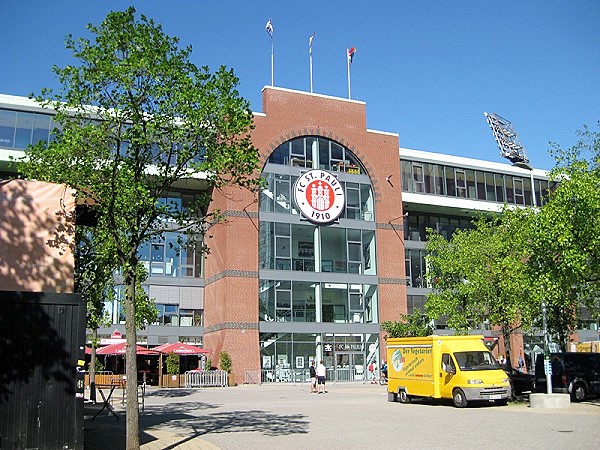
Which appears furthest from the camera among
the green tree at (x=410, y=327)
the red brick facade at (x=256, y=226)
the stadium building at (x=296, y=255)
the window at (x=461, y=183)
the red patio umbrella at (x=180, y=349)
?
the window at (x=461, y=183)

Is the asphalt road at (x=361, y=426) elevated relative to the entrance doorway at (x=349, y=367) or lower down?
lower down

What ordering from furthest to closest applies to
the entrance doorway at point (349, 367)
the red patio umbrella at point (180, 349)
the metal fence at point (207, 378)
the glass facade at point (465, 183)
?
the glass facade at point (465, 183), the entrance doorway at point (349, 367), the metal fence at point (207, 378), the red patio umbrella at point (180, 349)

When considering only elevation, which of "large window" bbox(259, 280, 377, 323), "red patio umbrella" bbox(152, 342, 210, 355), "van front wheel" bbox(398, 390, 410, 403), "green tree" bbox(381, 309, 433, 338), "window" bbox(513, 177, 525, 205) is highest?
"window" bbox(513, 177, 525, 205)

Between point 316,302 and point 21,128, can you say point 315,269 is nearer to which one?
point 316,302

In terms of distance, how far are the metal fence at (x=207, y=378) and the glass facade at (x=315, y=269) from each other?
4.13 meters

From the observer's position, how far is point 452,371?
22.4m

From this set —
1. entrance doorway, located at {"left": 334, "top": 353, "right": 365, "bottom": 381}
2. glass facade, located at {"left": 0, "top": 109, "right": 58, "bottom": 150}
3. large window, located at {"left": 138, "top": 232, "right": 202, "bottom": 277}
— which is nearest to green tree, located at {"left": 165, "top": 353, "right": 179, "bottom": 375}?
large window, located at {"left": 138, "top": 232, "right": 202, "bottom": 277}

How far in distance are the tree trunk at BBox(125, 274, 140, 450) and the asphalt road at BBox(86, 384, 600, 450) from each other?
1465 millimetres

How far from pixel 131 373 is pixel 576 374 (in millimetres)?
18277

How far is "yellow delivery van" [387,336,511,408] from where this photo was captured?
21.8 metres

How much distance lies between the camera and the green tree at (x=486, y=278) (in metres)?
25.3

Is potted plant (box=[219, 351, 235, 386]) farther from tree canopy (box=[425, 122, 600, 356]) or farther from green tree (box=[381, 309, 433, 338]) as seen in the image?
tree canopy (box=[425, 122, 600, 356])

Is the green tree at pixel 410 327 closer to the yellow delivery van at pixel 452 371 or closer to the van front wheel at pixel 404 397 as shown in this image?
the van front wheel at pixel 404 397

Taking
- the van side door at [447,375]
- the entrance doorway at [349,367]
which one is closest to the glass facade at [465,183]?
the entrance doorway at [349,367]
